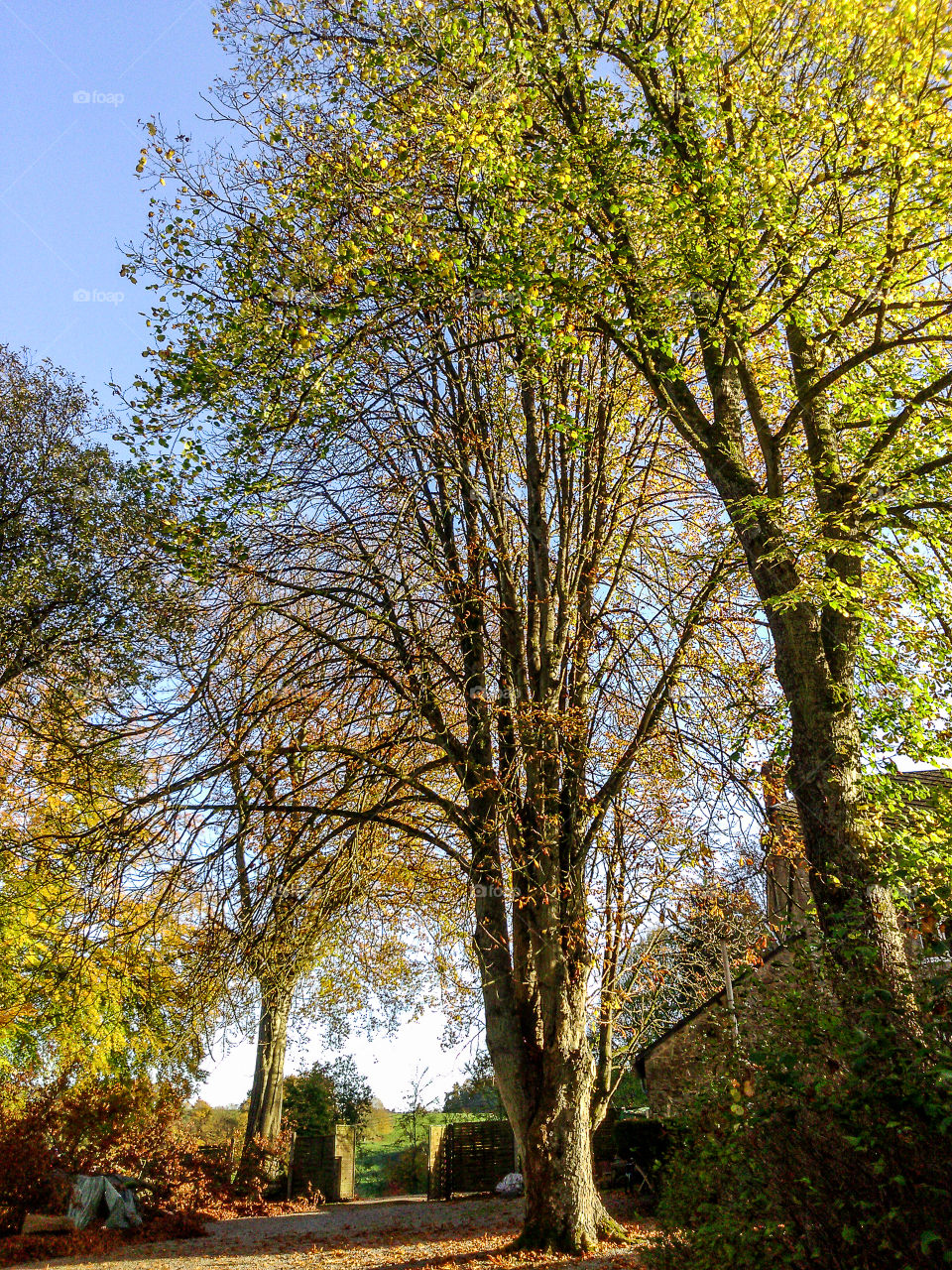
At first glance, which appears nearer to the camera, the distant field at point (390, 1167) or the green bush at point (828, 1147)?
the green bush at point (828, 1147)

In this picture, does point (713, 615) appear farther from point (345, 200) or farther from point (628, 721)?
point (345, 200)

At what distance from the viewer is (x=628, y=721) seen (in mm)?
10867

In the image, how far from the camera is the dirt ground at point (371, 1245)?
860 cm

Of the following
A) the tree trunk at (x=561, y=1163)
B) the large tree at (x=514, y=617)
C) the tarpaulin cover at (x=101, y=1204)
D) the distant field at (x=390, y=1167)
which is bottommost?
the distant field at (x=390, y=1167)

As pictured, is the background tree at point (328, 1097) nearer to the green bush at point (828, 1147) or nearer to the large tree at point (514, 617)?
the large tree at point (514, 617)

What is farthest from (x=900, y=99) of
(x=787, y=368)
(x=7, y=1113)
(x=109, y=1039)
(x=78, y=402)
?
(x=109, y=1039)

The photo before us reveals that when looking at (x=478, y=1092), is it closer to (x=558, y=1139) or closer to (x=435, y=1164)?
(x=435, y=1164)

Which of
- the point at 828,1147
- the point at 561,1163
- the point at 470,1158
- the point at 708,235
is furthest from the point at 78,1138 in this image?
the point at 708,235

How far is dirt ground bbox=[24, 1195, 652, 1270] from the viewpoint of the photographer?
8.60m

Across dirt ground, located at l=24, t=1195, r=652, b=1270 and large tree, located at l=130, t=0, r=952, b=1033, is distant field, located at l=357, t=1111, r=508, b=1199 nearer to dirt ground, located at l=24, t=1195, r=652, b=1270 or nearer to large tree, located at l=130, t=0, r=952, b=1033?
dirt ground, located at l=24, t=1195, r=652, b=1270

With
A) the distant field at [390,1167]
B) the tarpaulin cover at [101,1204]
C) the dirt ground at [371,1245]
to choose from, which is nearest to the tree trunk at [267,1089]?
the dirt ground at [371,1245]

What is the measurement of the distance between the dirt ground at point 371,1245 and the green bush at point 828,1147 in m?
3.02

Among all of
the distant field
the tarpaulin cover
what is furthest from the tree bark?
the distant field

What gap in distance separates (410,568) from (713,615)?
13.0 ft
